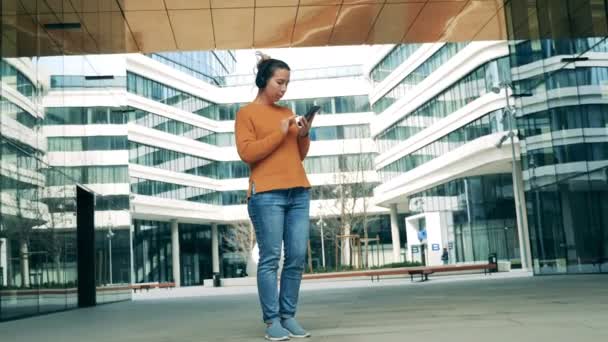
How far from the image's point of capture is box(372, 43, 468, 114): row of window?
137ft

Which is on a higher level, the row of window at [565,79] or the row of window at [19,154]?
the row of window at [565,79]

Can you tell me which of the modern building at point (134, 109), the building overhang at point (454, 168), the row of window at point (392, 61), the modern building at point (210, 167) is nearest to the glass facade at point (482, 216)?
the building overhang at point (454, 168)

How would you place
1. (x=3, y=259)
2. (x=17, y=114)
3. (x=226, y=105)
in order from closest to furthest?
(x=3, y=259)
(x=17, y=114)
(x=226, y=105)

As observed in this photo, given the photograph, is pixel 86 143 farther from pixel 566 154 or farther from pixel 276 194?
pixel 276 194

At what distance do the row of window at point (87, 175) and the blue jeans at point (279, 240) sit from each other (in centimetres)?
754

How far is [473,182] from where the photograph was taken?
144ft

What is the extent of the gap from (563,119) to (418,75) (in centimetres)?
3353

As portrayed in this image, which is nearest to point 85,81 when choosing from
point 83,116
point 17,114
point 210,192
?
point 83,116

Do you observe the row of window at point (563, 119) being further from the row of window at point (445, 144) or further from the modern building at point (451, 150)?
the row of window at point (445, 144)

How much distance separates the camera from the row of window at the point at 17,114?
887 cm

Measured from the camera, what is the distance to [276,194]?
4.46 m

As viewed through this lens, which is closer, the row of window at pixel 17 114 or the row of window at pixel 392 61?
the row of window at pixel 17 114

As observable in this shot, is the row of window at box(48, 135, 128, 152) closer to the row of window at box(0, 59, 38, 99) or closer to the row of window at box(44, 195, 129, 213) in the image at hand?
the row of window at box(44, 195, 129, 213)

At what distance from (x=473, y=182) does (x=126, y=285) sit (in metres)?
30.2
